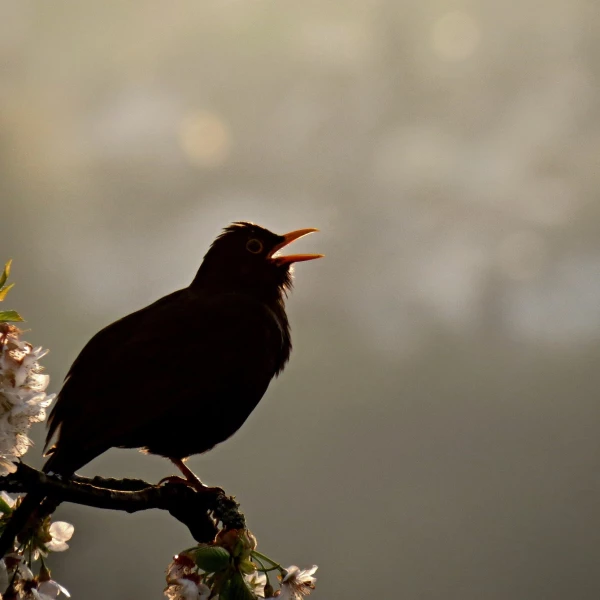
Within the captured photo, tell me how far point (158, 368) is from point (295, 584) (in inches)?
57.0

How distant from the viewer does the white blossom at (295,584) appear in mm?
2490

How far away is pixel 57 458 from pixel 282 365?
5.27 feet

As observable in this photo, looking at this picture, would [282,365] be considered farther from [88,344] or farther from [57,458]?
[57,458]

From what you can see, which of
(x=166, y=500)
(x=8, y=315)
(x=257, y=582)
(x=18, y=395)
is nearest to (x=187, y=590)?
(x=257, y=582)

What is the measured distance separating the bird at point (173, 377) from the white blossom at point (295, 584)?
3.37 ft

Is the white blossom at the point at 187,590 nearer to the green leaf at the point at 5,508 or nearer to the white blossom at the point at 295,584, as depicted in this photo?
the white blossom at the point at 295,584

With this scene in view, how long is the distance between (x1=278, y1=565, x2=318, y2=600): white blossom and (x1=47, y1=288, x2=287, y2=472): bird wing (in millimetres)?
1036

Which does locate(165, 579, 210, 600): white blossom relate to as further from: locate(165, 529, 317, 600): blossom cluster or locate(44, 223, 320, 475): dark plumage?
locate(44, 223, 320, 475): dark plumage

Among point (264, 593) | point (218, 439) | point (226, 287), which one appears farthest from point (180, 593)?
A: point (226, 287)

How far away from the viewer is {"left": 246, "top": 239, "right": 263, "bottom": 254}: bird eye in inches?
187

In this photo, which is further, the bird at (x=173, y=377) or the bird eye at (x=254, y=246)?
the bird eye at (x=254, y=246)

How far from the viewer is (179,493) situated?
3.10 m

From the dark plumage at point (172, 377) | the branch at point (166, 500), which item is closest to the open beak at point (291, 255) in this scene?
the dark plumage at point (172, 377)

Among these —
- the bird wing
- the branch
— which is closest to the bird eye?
the bird wing
